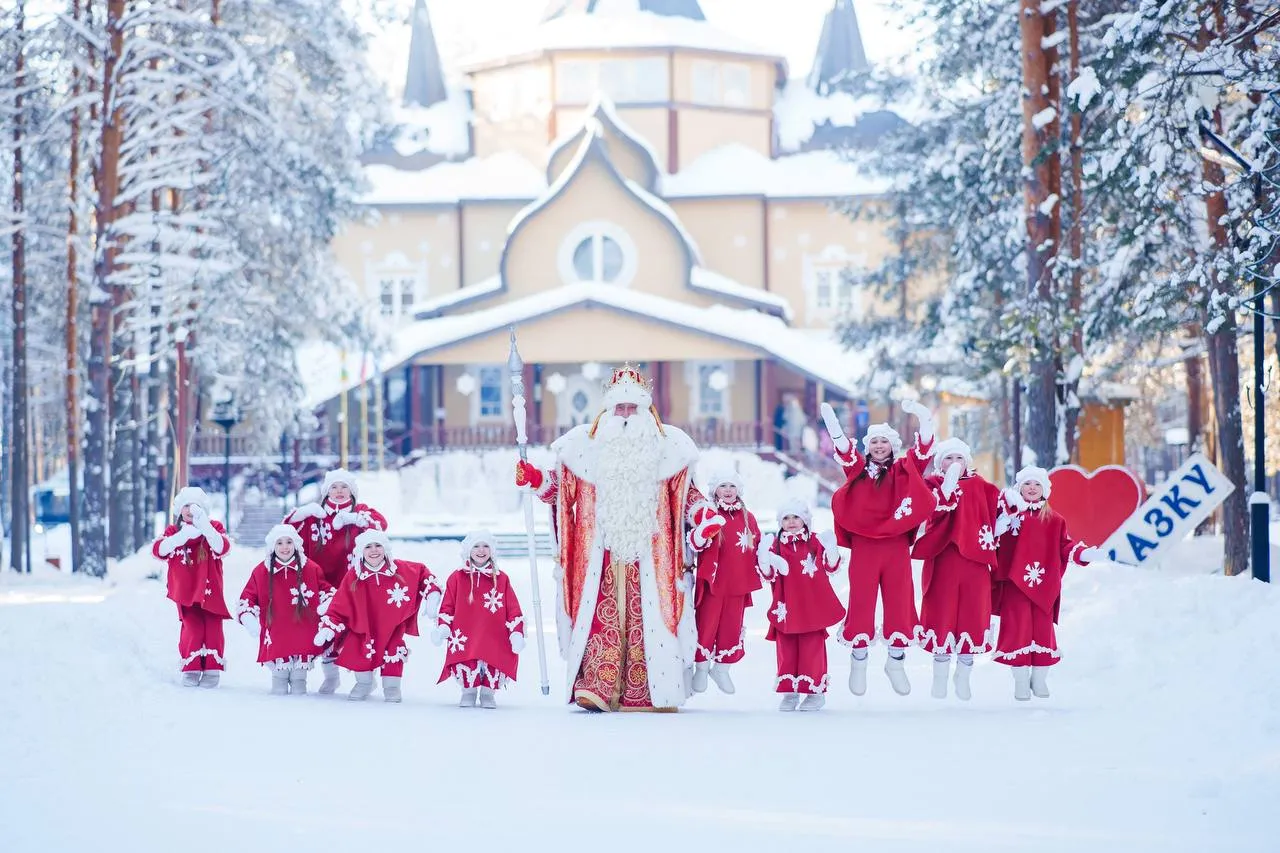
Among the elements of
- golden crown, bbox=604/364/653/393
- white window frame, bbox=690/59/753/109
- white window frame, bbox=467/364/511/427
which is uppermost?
white window frame, bbox=690/59/753/109

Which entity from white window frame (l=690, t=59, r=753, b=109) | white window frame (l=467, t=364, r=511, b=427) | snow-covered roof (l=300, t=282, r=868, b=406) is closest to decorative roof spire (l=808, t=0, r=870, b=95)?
white window frame (l=690, t=59, r=753, b=109)

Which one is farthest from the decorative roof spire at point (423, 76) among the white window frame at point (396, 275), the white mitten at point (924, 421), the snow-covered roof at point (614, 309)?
the white mitten at point (924, 421)

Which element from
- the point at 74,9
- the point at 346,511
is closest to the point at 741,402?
the point at 74,9

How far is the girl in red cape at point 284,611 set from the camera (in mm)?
10469

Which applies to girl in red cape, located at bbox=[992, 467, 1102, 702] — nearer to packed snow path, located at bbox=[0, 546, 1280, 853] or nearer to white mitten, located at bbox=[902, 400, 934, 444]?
packed snow path, located at bbox=[0, 546, 1280, 853]

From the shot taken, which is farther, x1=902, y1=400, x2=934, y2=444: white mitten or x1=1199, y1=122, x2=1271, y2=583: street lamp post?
x1=1199, y1=122, x2=1271, y2=583: street lamp post

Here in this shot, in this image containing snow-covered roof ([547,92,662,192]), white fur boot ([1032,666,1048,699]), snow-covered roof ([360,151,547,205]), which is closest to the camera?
white fur boot ([1032,666,1048,699])

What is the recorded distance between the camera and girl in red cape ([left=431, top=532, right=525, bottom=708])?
10.1m

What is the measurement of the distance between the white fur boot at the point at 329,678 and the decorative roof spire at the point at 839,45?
3880 cm

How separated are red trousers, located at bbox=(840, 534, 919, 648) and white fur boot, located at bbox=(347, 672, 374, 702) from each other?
2.86m

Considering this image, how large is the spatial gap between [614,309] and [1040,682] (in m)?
25.7

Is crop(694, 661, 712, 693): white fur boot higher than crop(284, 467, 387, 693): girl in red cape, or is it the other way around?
crop(284, 467, 387, 693): girl in red cape

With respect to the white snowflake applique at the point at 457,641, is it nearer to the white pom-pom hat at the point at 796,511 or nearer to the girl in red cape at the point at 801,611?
the girl in red cape at the point at 801,611

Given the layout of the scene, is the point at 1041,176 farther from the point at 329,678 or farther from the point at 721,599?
the point at 329,678
